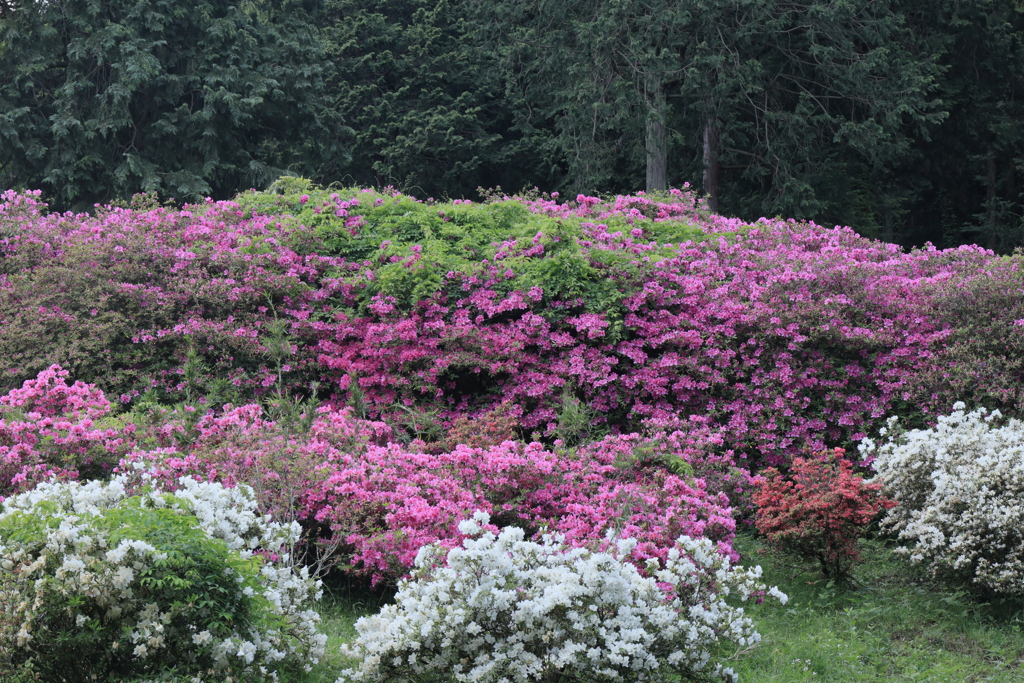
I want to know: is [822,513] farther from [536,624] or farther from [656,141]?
[656,141]

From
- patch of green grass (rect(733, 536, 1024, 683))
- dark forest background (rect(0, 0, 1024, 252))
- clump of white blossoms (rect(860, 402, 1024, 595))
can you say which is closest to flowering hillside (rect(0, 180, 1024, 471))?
clump of white blossoms (rect(860, 402, 1024, 595))

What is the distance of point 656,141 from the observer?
19.0 meters

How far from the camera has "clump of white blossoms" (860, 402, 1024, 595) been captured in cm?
552

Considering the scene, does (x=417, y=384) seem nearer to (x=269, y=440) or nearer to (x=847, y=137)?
(x=269, y=440)

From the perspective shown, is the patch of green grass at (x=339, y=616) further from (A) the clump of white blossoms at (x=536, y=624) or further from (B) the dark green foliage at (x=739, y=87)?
(B) the dark green foliage at (x=739, y=87)

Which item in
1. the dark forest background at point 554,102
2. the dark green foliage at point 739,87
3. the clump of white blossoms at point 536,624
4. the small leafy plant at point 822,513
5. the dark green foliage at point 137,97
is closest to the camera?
the clump of white blossoms at point 536,624

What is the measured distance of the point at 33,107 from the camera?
70.4 ft

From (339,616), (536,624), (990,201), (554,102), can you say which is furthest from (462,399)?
(990,201)

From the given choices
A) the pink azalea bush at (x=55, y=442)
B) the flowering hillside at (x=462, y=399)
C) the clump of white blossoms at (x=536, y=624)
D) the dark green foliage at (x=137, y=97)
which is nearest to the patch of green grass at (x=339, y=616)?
the flowering hillside at (x=462, y=399)

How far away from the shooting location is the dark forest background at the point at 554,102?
63.2 ft

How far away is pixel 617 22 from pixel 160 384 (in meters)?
13.3

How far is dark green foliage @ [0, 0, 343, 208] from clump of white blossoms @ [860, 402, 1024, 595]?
1750cm

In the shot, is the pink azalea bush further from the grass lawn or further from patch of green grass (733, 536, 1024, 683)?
patch of green grass (733, 536, 1024, 683)

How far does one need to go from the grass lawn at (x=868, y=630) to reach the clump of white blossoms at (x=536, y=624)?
64cm
